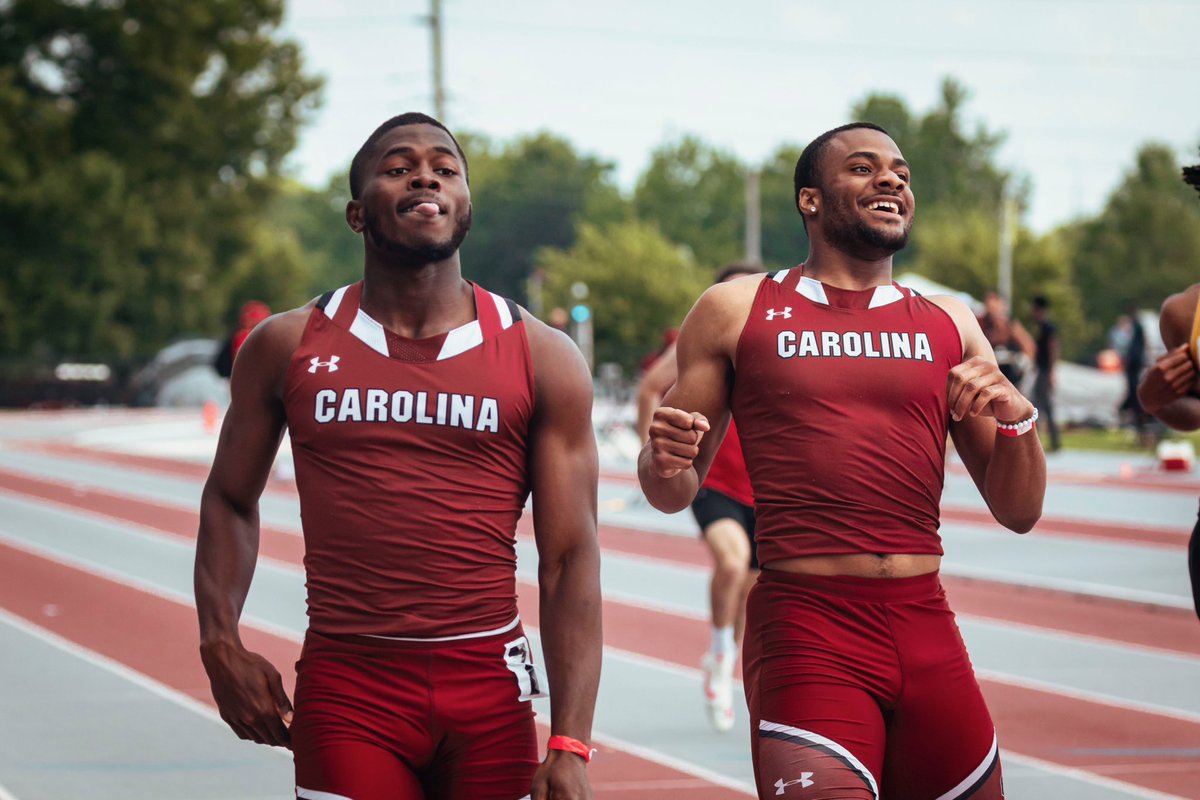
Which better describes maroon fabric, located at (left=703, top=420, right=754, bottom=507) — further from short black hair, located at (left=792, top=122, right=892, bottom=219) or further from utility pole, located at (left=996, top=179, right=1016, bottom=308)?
utility pole, located at (left=996, top=179, right=1016, bottom=308)

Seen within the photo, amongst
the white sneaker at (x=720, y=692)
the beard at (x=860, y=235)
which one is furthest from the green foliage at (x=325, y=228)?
the beard at (x=860, y=235)

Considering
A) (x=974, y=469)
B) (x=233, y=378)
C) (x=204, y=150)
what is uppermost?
Answer: (x=204, y=150)

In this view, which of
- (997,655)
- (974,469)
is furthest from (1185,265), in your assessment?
(974,469)

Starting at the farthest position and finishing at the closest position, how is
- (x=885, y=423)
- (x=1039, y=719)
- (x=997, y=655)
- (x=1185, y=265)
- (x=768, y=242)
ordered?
(x=768, y=242) → (x=1185, y=265) → (x=997, y=655) → (x=1039, y=719) → (x=885, y=423)

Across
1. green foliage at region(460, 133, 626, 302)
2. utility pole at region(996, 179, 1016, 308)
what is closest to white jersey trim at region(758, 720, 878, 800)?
utility pole at region(996, 179, 1016, 308)

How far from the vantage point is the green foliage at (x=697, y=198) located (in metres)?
102

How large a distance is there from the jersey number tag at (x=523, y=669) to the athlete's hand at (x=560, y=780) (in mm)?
130

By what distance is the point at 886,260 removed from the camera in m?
4.11

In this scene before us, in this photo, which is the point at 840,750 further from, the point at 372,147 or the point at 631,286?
the point at 631,286

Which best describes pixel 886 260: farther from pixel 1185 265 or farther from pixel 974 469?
pixel 1185 265

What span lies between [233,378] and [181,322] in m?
52.2

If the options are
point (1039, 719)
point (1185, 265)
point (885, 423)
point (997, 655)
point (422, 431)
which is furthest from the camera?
point (1185, 265)

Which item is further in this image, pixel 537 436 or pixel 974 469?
pixel 974 469

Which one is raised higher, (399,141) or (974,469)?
(399,141)
